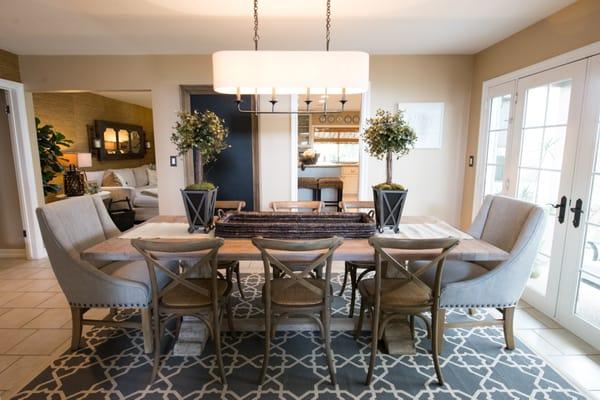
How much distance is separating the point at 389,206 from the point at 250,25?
203 centimetres

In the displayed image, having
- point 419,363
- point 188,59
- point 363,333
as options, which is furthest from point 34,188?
point 419,363

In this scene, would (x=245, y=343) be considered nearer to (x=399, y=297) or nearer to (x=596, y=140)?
(x=399, y=297)

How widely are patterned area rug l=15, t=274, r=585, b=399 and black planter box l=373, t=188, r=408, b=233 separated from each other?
86 centimetres

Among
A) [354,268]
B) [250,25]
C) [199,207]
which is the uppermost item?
[250,25]

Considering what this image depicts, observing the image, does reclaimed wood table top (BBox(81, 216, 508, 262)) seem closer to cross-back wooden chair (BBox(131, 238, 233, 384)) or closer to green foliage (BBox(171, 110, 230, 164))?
cross-back wooden chair (BBox(131, 238, 233, 384))

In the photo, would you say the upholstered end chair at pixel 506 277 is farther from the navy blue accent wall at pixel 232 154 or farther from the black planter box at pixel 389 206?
the navy blue accent wall at pixel 232 154

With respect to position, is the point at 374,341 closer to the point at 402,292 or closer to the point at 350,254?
the point at 402,292

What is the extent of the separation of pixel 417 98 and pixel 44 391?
14.0 ft

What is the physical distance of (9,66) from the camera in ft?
12.2

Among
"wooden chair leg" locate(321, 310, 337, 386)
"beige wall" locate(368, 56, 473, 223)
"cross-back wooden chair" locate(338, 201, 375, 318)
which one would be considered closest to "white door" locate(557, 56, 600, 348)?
"cross-back wooden chair" locate(338, 201, 375, 318)

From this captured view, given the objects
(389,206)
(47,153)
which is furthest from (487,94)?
(47,153)

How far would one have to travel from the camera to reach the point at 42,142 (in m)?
4.38

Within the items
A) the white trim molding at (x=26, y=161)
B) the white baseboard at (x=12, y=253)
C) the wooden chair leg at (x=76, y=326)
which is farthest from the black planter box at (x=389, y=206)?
the white baseboard at (x=12, y=253)

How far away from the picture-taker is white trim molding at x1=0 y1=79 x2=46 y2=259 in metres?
3.81
